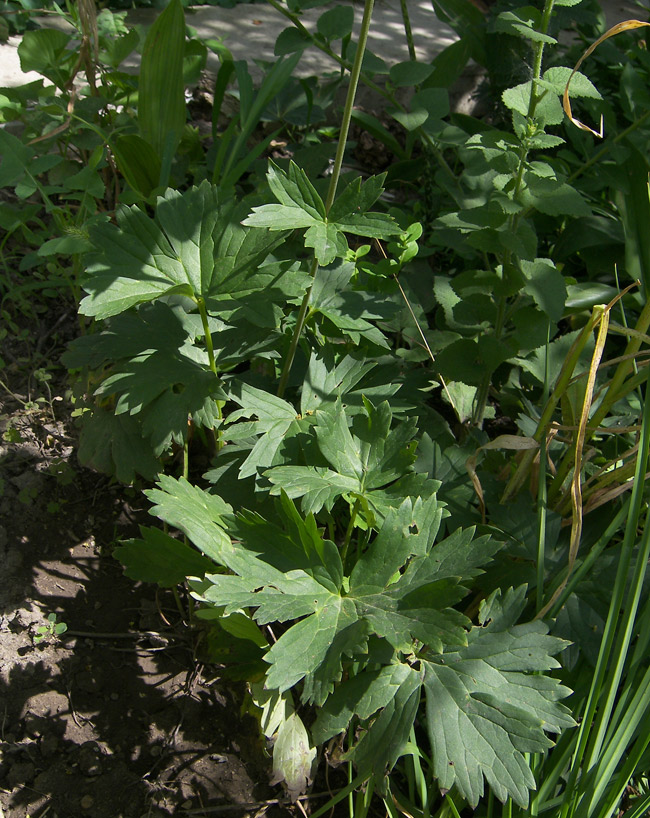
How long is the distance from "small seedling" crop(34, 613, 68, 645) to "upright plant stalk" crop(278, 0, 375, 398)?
28.5 inches

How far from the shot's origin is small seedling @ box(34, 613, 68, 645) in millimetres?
1667

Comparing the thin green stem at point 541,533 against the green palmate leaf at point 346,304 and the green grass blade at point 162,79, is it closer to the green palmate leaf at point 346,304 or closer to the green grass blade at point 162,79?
the green palmate leaf at point 346,304

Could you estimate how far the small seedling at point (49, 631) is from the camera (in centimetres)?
167

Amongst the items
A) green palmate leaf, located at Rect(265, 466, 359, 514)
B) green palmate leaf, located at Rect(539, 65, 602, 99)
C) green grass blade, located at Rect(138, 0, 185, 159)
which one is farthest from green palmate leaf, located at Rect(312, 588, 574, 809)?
green grass blade, located at Rect(138, 0, 185, 159)

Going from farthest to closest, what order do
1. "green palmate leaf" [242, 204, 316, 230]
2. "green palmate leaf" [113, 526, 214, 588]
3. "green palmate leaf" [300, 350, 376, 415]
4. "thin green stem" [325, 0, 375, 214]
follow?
1. "green palmate leaf" [300, 350, 376, 415]
2. "green palmate leaf" [113, 526, 214, 588]
3. "green palmate leaf" [242, 204, 316, 230]
4. "thin green stem" [325, 0, 375, 214]

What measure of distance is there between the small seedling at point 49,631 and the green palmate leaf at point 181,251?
775mm

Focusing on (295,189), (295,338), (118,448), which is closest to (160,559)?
(118,448)

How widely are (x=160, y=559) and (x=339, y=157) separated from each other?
34.6 inches

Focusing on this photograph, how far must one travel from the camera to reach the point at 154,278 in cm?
152

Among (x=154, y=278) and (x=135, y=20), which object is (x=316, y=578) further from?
(x=135, y=20)

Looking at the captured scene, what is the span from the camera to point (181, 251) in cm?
156

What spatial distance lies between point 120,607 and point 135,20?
2.82m

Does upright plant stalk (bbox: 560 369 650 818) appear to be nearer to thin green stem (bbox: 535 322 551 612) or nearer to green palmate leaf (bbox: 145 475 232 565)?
thin green stem (bbox: 535 322 551 612)

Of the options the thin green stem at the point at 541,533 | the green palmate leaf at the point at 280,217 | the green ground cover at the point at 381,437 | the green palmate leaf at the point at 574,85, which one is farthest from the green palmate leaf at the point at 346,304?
the green palmate leaf at the point at 574,85
